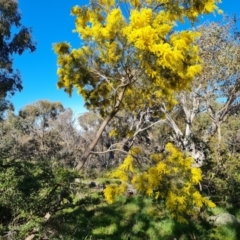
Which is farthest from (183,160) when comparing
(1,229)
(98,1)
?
(1,229)

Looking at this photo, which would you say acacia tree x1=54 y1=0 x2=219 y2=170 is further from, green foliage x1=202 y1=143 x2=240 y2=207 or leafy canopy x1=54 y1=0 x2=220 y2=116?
green foliage x1=202 y1=143 x2=240 y2=207

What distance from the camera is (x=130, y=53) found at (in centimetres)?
531

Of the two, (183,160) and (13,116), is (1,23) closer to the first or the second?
(183,160)

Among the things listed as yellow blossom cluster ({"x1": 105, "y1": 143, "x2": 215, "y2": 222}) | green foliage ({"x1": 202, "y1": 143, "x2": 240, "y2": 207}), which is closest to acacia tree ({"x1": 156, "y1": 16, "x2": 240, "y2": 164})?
green foliage ({"x1": 202, "y1": 143, "x2": 240, "y2": 207})

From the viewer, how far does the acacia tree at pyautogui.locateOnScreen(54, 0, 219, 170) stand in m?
4.76

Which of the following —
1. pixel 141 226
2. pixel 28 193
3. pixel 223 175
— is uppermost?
pixel 223 175

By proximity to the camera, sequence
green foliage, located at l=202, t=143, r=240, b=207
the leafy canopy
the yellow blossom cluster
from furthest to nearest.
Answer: green foliage, located at l=202, t=143, r=240, b=207 → the yellow blossom cluster → the leafy canopy

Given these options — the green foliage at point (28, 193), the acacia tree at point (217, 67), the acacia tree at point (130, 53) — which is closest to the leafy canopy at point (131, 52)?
the acacia tree at point (130, 53)

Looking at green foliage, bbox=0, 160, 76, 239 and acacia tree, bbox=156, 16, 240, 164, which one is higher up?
acacia tree, bbox=156, 16, 240, 164

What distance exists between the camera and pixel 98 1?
19.2 feet

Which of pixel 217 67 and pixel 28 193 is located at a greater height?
pixel 217 67

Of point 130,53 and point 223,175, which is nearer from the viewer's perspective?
point 130,53

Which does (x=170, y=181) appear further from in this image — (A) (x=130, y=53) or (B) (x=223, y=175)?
(B) (x=223, y=175)

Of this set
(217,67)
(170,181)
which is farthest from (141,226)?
(217,67)
